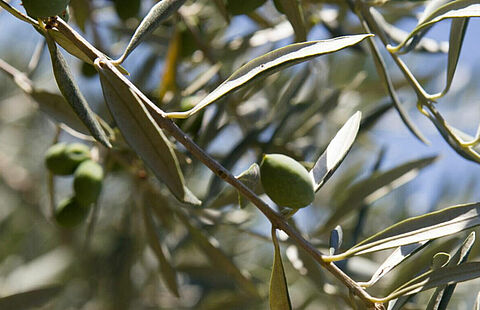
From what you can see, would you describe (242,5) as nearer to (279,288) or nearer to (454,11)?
(454,11)

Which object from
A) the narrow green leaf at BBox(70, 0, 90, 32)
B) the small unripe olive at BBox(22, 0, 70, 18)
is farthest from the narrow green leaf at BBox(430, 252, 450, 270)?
the narrow green leaf at BBox(70, 0, 90, 32)

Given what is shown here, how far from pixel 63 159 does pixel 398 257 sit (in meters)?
0.70

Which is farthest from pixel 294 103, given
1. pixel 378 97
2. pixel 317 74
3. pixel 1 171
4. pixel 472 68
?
pixel 472 68

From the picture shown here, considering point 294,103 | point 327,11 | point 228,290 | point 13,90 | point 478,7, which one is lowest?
point 228,290

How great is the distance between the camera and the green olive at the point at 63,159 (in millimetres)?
1261

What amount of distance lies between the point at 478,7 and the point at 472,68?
6.28 ft

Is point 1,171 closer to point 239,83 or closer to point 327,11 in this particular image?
point 327,11

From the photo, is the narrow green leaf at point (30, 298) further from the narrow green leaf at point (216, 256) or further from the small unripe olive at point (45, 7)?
the small unripe olive at point (45, 7)

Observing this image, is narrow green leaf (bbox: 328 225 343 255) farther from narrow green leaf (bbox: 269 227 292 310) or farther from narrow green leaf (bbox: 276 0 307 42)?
narrow green leaf (bbox: 276 0 307 42)

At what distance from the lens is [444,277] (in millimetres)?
858

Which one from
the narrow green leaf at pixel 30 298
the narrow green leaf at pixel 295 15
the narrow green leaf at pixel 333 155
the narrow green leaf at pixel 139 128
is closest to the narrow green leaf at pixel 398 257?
the narrow green leaf at pixel 333 155

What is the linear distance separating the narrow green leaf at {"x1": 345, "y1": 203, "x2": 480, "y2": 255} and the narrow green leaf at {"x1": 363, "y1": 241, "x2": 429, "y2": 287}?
0.02 metres

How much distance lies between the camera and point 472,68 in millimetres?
2678

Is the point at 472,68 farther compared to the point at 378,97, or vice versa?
the point at 472,68
